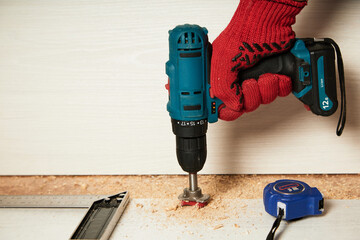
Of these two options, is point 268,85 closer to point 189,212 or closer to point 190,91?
point 190,91

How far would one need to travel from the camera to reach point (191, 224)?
0.93 metres

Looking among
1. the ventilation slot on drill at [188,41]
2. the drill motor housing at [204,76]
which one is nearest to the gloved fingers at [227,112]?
the drill motor housing at [204,76]

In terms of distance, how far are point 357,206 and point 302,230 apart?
19 cm

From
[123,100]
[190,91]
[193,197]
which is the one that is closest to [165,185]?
[193,197]

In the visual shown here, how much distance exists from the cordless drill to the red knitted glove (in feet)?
0.07

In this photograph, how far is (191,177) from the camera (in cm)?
100

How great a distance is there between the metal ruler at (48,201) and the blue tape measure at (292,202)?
0.42m

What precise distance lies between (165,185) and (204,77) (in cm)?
40

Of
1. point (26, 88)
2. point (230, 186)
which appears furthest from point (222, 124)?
point (26, 88)

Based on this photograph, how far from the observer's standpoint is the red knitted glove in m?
0.84

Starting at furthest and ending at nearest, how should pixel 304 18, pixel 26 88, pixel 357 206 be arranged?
pixel 26 88
pixel 304 18
pixel 357 206

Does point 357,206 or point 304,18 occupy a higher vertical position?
point 304,18

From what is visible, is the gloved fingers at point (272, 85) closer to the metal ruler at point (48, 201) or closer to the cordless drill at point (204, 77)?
the cordless drill at point (204, 77)

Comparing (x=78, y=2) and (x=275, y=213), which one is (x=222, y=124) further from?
(x=78, y=2)
